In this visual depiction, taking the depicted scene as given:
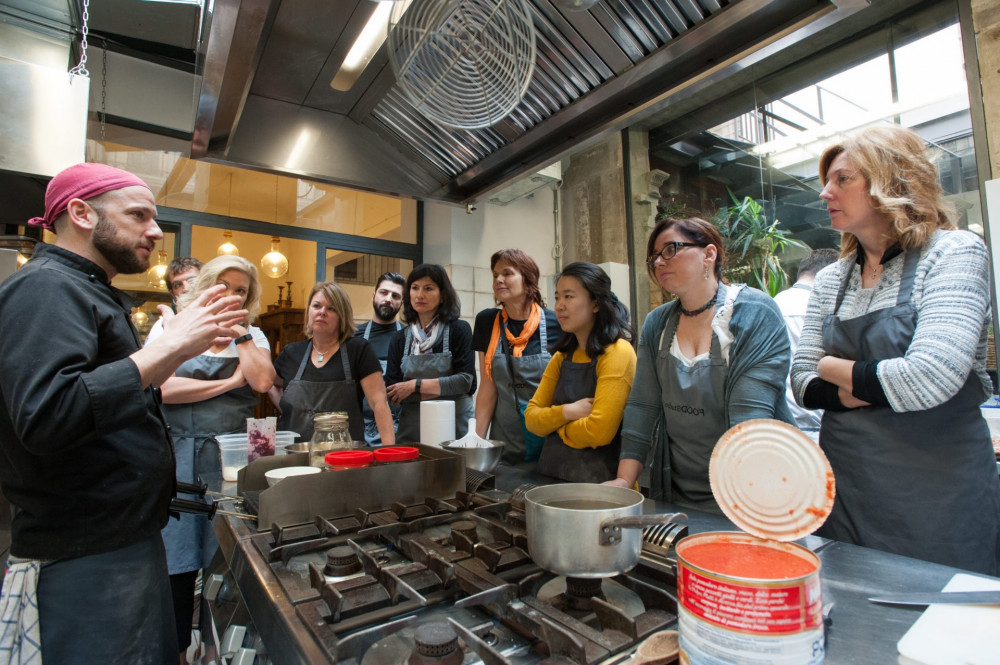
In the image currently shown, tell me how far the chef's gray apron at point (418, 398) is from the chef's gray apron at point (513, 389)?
0.41 metres

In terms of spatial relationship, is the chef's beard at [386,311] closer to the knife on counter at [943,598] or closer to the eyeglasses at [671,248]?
the eyeglasses at [671,248]

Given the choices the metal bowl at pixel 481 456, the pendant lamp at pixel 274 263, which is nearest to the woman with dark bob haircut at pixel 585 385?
the metal bowl at pixel 481 456

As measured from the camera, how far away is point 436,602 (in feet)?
2.47

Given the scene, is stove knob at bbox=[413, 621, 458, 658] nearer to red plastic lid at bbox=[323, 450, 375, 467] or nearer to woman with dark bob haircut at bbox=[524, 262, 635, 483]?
red plastic lid at bbox=[323, 450, 375, 467]

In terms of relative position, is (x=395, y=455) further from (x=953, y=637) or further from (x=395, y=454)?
(x=953, y=637)

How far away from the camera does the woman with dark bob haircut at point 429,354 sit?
279 centimetres

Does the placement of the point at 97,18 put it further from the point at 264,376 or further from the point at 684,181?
the point at 684,181

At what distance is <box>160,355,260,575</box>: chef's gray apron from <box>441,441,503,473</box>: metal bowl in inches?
34.4

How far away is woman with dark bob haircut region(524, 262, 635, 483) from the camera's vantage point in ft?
5.63

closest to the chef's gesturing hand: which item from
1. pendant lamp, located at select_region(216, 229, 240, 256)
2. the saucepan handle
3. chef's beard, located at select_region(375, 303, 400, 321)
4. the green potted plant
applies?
the saucepan handle

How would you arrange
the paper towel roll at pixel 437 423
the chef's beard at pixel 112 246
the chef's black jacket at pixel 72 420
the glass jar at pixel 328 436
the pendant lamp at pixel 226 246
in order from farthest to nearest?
1. the pendant lamp at pixel 226 246
2. the paper towel roll at pixel 437 423
3. the glass jar at pixel 328 436
4. the chef's beard at pixel 112 246
5. the chef's black jacket at pixel 72 420

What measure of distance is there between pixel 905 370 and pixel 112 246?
187 centimetres

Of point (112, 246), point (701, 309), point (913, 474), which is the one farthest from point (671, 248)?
point (112, 246)

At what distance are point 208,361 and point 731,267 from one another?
362 centimetres
